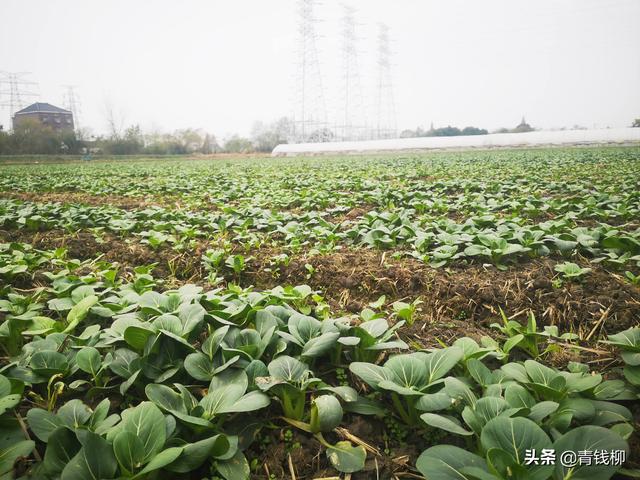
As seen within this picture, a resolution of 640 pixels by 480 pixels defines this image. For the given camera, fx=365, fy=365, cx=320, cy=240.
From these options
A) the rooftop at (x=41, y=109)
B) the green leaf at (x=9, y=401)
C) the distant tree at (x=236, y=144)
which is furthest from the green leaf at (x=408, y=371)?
the rooftop at (x=41, y=109)

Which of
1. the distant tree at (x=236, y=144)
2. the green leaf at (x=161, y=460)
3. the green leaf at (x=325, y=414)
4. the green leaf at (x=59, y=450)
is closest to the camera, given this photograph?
the green leaf at (x=161, y=460)

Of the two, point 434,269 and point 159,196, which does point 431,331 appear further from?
point 159,196

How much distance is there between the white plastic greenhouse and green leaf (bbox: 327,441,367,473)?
41.6m

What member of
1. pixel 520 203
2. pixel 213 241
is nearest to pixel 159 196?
pixel 213 241

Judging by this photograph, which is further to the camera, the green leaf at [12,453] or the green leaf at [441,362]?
the green leaf at [441,362]

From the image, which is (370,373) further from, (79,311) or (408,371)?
(79,311)

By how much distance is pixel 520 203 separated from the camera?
5926 millimetres

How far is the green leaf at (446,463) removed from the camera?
3.81 feet

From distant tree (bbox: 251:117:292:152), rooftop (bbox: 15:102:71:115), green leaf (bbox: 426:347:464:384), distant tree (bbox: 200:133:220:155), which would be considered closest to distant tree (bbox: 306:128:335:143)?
distant tree (bbox: 251:117:292:152)

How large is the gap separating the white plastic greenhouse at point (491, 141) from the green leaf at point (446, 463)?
41756 mm

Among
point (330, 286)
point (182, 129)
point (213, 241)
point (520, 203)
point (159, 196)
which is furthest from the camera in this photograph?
point (182, 129)

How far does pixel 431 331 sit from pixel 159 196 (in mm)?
8208

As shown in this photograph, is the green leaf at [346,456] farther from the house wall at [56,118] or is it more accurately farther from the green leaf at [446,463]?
the house wall at [56,118]

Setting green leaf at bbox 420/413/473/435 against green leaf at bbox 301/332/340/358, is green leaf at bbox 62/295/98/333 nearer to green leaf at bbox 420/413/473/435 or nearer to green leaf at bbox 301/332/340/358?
green leaf at bbox 301/332/340/358
